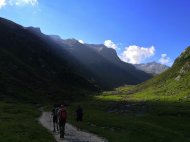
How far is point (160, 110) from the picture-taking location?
11988cm

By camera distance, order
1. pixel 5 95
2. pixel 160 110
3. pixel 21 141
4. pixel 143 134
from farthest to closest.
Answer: pixel 5 95 < pixel 160 110 < pixel 143 134 < pixel 21 141

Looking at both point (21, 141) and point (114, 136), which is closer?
point (21, 141)

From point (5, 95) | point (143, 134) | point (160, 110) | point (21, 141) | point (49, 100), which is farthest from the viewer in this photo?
point (49, 100)

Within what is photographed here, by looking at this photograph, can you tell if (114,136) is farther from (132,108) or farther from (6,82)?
(6,82)

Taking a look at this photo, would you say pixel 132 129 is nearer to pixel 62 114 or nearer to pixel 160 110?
pixel 62 114

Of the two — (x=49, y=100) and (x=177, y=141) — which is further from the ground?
(x=49, y=100)

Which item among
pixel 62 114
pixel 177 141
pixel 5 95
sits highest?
pixel 5 95

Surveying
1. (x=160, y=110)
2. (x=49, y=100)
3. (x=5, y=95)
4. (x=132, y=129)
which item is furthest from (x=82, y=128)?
(x=49, y=100)

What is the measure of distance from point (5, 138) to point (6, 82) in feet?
530

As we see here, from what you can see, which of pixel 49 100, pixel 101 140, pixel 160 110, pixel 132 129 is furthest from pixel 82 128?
pixel 49 100

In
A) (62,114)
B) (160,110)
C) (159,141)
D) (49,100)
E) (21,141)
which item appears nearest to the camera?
(21,141)

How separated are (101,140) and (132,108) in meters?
79.8

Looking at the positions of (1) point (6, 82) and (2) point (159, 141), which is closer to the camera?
(2) point (159, 141)

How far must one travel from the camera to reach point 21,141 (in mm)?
39719
